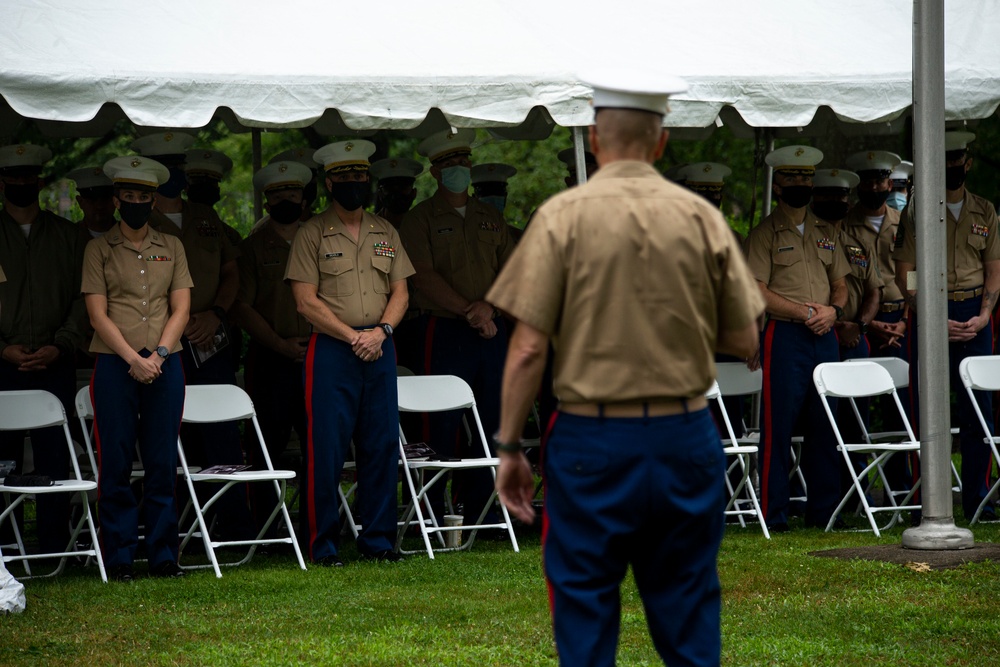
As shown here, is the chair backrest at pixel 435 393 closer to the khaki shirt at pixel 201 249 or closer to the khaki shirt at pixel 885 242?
the khaki shirt at pixel 201 249

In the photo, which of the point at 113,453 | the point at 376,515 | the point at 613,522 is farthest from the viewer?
the point at 376,515

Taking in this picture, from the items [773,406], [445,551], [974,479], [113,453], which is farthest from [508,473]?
[974,479]

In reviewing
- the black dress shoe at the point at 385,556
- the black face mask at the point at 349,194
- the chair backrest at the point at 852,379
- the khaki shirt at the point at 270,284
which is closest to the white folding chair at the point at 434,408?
the black dress shoe at the point at 385,556

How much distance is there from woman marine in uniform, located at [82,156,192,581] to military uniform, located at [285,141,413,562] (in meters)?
0.74

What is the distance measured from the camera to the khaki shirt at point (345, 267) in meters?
8.09

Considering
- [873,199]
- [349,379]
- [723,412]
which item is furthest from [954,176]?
[349,379]

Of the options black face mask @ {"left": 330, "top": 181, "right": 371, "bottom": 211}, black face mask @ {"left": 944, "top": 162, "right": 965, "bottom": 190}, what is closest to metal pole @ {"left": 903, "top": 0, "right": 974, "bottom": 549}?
black face mask @ {"left": 944, "top": 162, "right": 965, "bottom": 190}

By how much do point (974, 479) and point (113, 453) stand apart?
5.46 meters

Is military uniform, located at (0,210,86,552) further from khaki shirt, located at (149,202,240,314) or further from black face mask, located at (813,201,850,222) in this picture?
black face mask, located at (813,201,850,222)

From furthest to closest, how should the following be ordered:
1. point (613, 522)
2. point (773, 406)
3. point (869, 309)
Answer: point (869, 309) < point (773, 406) < point (613, 522)

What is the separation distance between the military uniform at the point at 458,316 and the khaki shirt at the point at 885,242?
2.80 meters

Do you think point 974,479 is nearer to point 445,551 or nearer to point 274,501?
point 445,551

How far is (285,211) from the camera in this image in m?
9.30

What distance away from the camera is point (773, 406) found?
9188 millimetres
